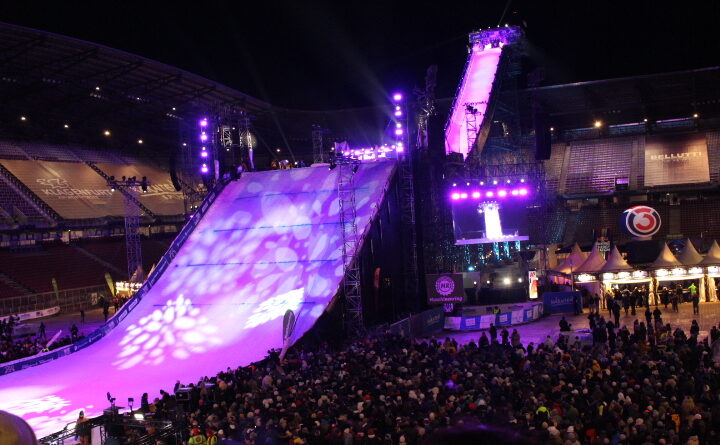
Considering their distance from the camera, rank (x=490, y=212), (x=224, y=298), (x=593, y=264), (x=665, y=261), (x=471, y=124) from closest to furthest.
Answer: (x=224, y=298), (x=665, y=261), (x=593, y=264), (x=490, y=212), (x=471, y=124)

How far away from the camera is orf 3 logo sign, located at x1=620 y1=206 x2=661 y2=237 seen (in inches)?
1265

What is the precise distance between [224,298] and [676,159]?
1297 inches

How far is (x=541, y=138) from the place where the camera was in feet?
103

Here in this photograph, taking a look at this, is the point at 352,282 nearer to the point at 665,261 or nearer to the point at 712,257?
the point at 665,261

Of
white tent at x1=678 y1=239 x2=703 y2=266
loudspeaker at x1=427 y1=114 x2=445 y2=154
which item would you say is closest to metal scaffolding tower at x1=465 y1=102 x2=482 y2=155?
loudspeaker at x1=427 y1=114 x2=445 y2=154

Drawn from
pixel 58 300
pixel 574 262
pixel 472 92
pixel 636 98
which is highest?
pixel 636 98

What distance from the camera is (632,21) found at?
166 feet

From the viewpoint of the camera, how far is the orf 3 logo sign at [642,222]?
32125mm

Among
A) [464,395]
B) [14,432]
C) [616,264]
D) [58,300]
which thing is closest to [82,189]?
[58,300]

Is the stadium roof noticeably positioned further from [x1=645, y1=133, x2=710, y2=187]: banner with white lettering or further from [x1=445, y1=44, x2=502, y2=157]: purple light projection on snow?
[x1=445, y1=44, x2=502, y2=157]: purple light projection on snow

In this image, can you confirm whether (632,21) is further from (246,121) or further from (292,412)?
(292,412)

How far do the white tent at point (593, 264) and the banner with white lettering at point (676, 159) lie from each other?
1594 cm

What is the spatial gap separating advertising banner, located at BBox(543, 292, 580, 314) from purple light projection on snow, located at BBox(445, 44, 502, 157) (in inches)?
404

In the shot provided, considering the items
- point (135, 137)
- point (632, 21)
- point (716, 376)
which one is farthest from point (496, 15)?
point (716, 376)
